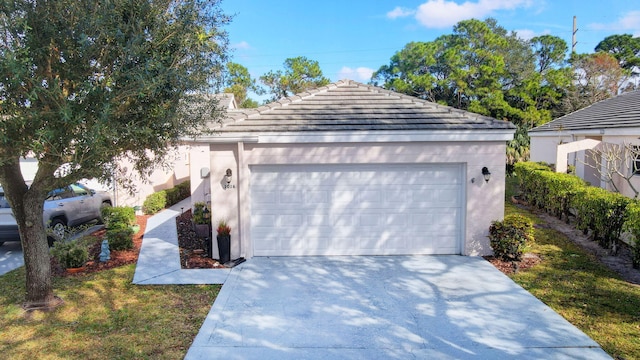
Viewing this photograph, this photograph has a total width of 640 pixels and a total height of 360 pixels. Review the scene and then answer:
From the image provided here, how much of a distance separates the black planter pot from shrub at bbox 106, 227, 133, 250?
2.80 m

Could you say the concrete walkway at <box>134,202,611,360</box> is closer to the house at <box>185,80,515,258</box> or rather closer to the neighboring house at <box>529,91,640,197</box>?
the house at <box>185,80,515,258</box>

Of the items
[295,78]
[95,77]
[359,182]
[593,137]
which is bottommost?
[359,182]

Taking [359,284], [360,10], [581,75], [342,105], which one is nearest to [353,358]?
[359,284]

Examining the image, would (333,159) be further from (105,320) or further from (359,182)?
(105,320)

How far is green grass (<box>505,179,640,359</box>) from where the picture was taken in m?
5.75

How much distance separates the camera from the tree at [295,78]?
129ft

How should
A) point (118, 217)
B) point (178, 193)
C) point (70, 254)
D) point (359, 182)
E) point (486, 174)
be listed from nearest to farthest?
point (70, 254)
point (486, 174)
point (359, 182)
point (118, 217)
point (178, 193)

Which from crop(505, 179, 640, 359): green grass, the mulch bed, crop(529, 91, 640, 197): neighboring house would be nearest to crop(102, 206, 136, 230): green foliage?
the mulch bed

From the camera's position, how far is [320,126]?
9.39m

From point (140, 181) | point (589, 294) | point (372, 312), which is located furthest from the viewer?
point (140, 181)

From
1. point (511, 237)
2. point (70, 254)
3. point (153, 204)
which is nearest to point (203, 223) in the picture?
point (70, 254)

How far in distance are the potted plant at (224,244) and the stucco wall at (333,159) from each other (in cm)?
25

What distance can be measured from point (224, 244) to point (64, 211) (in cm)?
613

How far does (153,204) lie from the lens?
51.1 feet
